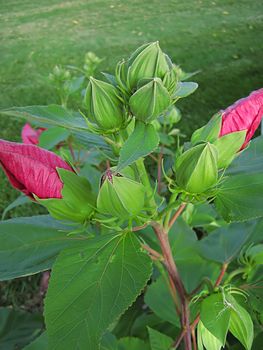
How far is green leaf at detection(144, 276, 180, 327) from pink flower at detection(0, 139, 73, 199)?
14.8 inches

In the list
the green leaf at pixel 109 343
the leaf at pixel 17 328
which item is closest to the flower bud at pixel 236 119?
the green leaf at pixel 109 343

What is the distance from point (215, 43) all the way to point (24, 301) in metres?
2.90

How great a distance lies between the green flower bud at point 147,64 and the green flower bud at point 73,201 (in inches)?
4.2

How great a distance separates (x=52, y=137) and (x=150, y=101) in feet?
1.97

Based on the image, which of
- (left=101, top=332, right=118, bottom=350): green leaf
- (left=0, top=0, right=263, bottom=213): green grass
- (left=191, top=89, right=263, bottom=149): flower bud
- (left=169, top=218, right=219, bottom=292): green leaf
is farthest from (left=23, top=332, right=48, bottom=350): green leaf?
(left=0, top=0, right=263, bottom=213): green grass

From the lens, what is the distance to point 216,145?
54 centimetres

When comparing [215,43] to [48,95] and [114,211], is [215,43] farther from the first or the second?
[114,211]

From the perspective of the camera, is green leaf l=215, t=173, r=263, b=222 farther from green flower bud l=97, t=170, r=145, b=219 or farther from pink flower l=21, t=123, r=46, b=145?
pink flower l=21, t=123, r=46, b=145

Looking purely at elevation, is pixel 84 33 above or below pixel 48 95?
below

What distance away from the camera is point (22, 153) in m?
0.53

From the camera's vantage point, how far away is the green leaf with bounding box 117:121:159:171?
19.1 inches

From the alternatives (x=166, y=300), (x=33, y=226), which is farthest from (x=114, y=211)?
(x=166, y=300)

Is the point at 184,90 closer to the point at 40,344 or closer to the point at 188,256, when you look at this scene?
the point at 188,256

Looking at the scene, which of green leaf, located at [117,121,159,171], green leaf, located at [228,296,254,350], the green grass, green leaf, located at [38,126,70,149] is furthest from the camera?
the green grass
